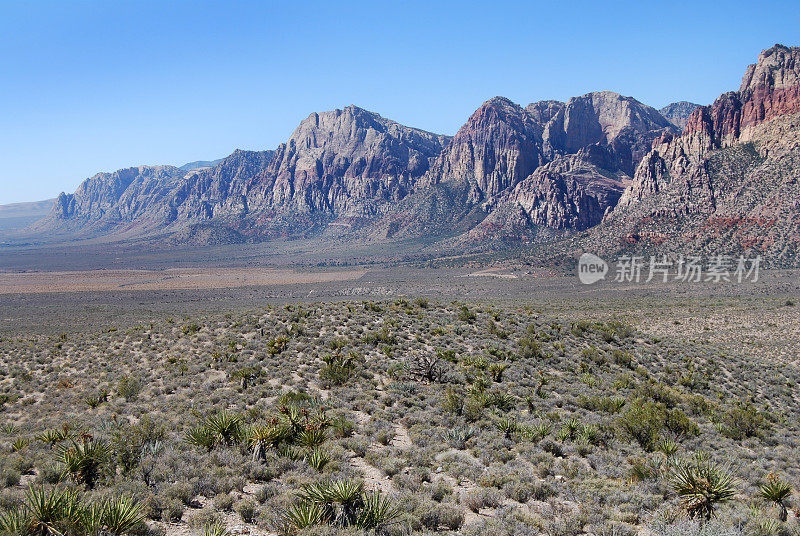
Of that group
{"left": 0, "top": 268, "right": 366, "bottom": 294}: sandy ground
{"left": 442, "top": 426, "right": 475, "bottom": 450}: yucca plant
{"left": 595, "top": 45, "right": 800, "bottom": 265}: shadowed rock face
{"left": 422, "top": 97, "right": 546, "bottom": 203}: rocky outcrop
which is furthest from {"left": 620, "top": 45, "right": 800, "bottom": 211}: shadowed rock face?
{"left": 442, "top": 426, "right": 475, "bottom": 450}: yucca plant

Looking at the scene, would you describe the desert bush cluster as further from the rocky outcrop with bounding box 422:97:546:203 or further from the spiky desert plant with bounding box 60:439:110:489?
the rocky outcrop with bounding box 422:97:546:203

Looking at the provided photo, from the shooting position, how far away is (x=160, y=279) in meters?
112

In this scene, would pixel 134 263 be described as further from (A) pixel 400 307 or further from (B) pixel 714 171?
(B) pixel 714 171

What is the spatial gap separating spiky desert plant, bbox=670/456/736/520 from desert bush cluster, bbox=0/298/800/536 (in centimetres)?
4

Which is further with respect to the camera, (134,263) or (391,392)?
(134,263)

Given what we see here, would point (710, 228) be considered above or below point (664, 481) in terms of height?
above

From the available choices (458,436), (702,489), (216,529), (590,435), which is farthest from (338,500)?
(590,435)

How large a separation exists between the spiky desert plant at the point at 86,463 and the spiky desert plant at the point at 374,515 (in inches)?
235

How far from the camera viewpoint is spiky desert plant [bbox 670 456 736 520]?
8430mm

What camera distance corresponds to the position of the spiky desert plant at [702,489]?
8.43m

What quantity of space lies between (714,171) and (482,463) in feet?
351

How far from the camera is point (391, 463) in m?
10.5

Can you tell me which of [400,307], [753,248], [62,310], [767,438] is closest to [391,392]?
[767,438]

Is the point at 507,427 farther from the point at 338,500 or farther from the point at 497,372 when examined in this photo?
the point at 338,500
